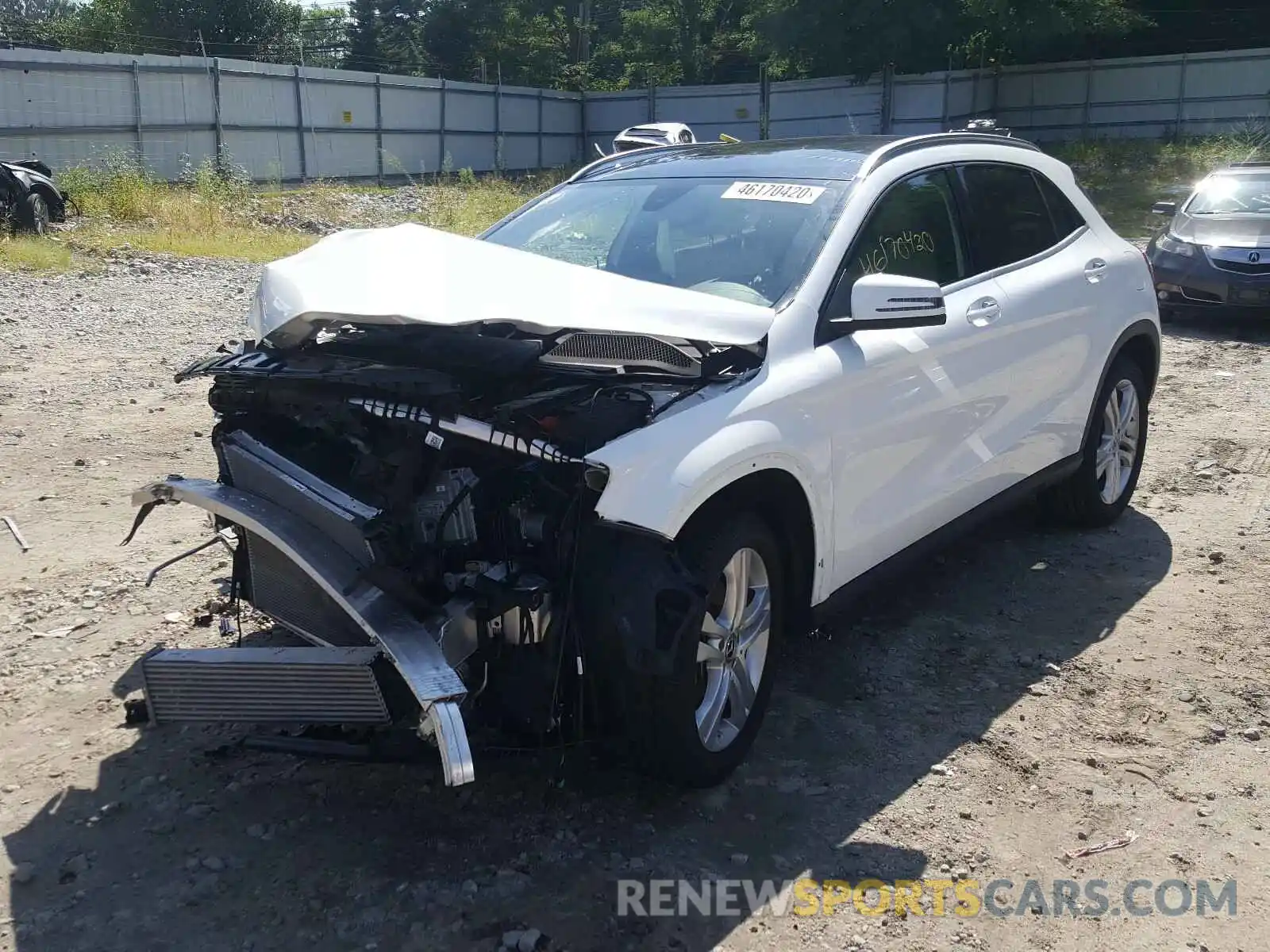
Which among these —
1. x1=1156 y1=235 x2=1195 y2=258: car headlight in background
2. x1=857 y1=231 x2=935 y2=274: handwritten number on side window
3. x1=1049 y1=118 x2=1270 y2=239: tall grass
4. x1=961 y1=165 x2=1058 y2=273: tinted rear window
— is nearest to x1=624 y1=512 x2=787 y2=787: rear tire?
x1=857 y1=231 x2=935 y2=274: handwritten number on side window

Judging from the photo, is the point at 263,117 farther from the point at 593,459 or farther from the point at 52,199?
the point at 593,459

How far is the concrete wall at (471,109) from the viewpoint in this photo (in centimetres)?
2292

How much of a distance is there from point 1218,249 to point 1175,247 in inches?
18.8

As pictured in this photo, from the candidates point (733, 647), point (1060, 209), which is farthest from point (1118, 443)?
point (733, 647)

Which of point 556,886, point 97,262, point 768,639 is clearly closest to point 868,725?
point 768,639

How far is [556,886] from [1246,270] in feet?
34.2

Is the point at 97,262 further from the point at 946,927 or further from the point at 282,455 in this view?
the point at 946,927

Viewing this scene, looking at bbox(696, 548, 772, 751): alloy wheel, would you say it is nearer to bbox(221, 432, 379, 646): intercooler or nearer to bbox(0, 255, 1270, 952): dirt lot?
bbox(0, 255, 1270, 952): dirt lot

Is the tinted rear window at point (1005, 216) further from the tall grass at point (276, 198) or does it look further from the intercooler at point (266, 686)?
the tall grass at point (276, 198)

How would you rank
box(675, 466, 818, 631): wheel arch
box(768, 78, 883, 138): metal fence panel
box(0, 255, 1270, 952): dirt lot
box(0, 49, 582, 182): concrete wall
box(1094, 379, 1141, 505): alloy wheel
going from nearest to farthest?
box(0, 255, 1270, 952): dirt lot, box(675, 466, 818, 631): wheel arch, box(1094, 379, 1141, 505): alloy wheel, box(0, 49, 582, 182): concrete wall, box(768, 78, 883, 138): metal fence panel

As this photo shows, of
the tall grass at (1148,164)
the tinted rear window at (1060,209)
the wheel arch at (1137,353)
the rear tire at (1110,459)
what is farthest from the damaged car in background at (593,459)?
the tall grass at (1148,164)

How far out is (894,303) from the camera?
12.1 ft

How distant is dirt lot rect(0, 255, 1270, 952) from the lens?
294cm

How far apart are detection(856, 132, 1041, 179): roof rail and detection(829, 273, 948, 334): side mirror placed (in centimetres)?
68
